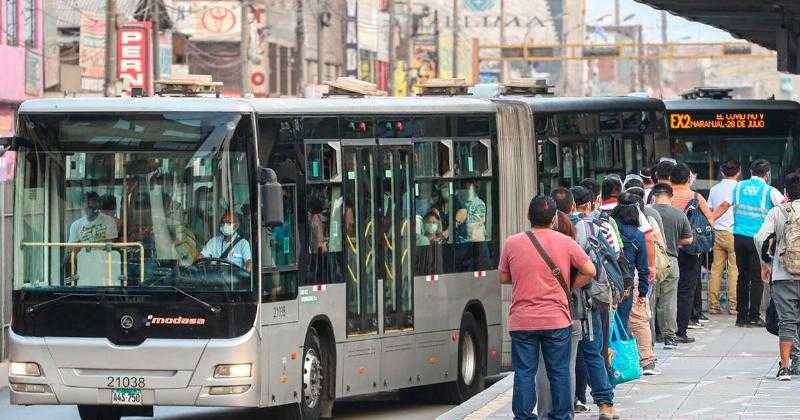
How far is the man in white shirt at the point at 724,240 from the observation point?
22219mm

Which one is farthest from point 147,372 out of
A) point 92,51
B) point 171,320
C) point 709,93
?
point 92,51

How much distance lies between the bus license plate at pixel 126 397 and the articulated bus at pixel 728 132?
1801 centimetres

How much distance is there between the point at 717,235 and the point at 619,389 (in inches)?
302

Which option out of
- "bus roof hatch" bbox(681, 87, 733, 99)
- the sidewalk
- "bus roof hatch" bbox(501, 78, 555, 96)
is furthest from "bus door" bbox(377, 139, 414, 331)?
"bus roof hatch" bbox(681, 87, 733, 99)

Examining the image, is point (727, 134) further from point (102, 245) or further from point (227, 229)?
point (102, 245)

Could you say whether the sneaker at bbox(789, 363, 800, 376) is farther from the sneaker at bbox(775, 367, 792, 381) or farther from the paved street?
the paved street

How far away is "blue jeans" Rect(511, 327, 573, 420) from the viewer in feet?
40.1

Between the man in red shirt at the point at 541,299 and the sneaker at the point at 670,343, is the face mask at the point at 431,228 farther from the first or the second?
the man in red shirt at the point at 541,299

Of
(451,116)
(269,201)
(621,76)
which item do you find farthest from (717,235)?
(621,76)

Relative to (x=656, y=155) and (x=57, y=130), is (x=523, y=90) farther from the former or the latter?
(x=57, y=130)

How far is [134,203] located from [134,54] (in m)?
32.8

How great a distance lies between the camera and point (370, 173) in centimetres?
1670

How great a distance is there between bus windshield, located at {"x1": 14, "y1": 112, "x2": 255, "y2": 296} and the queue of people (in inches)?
105

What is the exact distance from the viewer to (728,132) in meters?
31.2
